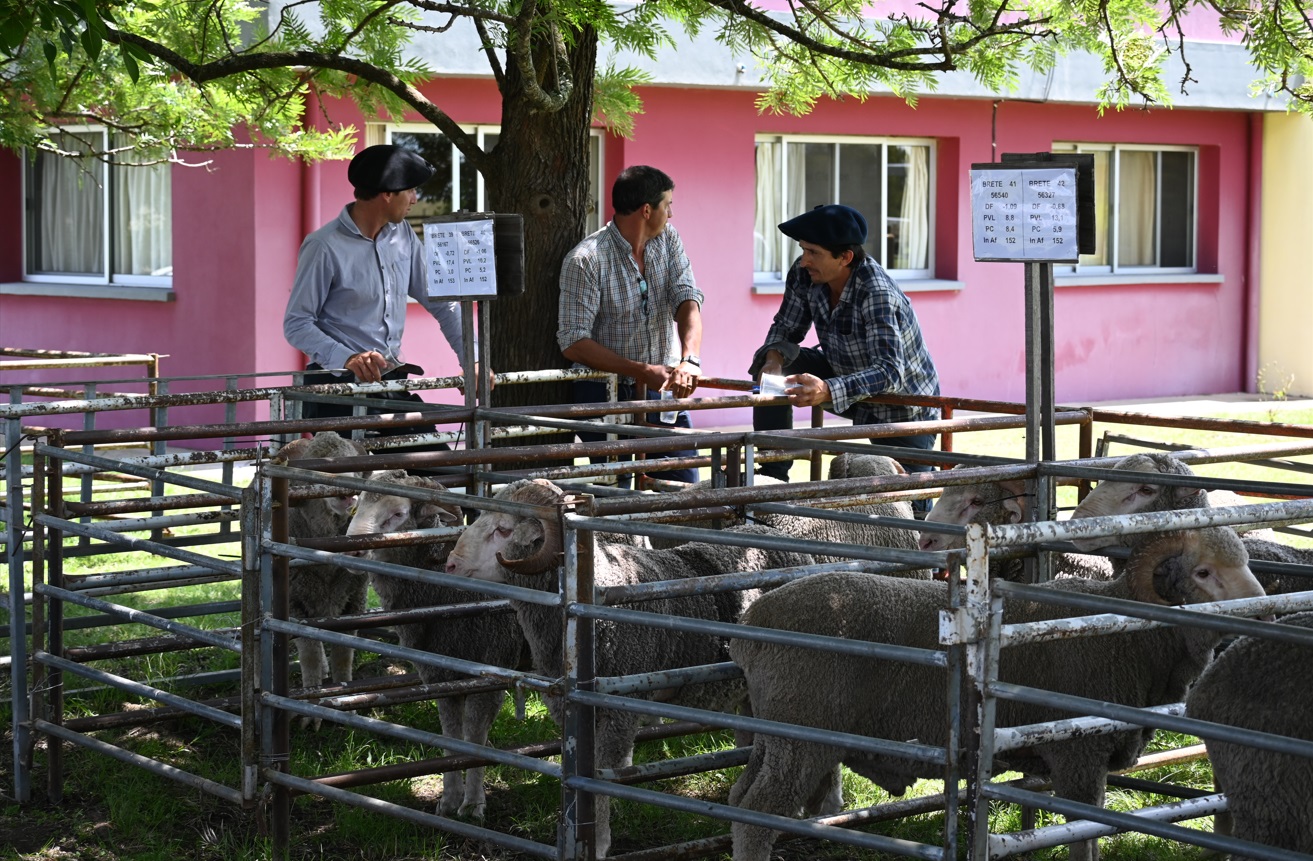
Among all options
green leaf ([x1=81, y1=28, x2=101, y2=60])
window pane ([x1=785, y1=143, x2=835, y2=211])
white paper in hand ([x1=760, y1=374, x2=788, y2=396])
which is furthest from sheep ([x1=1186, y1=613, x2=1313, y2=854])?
window pane ([x1=785, y1=143, x2=835, y2=211])

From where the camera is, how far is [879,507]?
239 inches

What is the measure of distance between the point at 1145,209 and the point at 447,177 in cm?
856

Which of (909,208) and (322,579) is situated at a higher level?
(909,208)

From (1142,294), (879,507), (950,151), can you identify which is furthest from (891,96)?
(879,507)

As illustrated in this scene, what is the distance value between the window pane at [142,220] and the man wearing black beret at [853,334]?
8329 millimetres

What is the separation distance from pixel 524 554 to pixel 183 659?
3.34 meters

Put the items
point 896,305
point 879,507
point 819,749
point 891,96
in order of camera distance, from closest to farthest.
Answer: point 819,749
point 879,507
point 896,305
point 891,96

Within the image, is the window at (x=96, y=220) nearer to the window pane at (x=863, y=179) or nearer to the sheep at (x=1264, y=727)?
the window pane at (x=863, y=179)

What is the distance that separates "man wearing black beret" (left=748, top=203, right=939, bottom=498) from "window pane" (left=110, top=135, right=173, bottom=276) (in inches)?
328

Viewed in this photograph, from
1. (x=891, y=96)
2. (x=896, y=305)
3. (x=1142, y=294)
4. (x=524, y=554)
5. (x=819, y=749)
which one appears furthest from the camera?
(x=1142, y=294)

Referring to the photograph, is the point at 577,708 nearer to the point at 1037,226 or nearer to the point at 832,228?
the point at 1037,226

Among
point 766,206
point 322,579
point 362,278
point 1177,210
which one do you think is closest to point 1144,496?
point 322,579

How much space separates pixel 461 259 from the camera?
566cm

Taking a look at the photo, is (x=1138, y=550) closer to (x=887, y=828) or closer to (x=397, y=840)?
(x=887, y=828)
